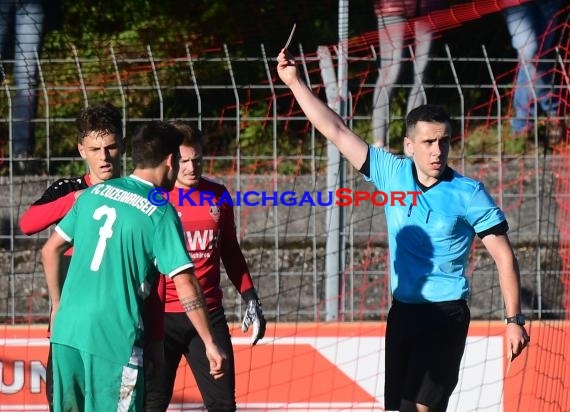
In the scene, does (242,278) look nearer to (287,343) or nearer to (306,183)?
(287,343)

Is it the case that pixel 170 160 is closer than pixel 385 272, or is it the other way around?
pixel 170 160

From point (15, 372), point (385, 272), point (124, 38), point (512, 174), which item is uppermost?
point (124, 38)

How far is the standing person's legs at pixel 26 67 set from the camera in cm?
829

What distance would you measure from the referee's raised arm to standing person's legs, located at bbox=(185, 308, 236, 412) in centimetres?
108

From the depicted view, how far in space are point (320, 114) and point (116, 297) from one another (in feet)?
5.07

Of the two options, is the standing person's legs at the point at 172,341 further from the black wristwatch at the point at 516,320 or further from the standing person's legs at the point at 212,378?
the black wristwatch at the point at 516,320

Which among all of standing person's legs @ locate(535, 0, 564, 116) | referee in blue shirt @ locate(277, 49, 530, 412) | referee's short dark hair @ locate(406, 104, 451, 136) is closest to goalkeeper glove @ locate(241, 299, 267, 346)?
referee in blue shirt @ locate(277, 49, 530, 412)

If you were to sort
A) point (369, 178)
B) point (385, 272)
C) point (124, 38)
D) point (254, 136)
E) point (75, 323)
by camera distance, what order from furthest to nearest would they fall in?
point (124, 38), point (254, 136), point (385, 272), point (369, 178), point (75, 323)

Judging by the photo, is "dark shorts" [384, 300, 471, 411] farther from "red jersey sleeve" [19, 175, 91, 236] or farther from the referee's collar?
"red jersey sleeve" [19, 175, 91, 236]

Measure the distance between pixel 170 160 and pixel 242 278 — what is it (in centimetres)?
147

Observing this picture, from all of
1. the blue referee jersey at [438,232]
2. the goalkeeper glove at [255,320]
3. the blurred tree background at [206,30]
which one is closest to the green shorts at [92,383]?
the goalkeeper glove at [255,320]

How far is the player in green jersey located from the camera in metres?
4.75

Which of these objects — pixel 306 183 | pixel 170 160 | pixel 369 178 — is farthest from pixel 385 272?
pixel 170 160

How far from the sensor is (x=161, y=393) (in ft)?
19.7
